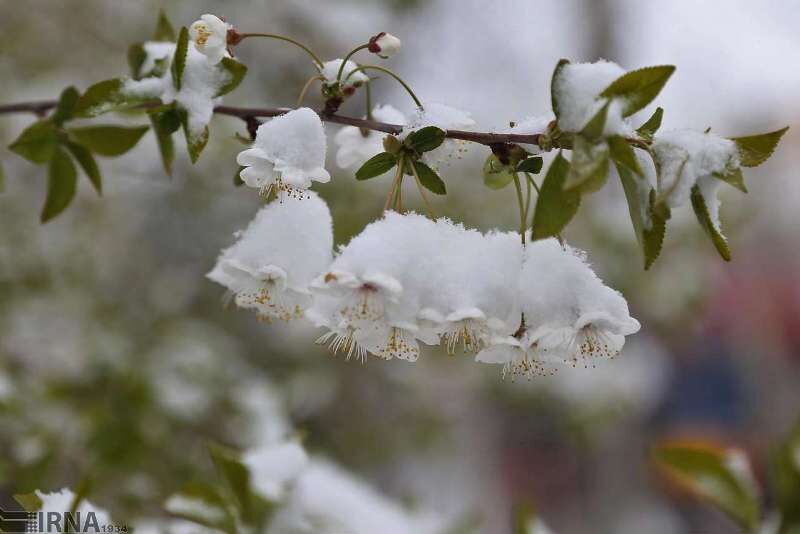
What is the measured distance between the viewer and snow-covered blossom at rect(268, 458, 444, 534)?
1.39 meters

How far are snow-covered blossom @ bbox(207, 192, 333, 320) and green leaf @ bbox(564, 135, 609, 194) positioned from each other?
1.17 ft

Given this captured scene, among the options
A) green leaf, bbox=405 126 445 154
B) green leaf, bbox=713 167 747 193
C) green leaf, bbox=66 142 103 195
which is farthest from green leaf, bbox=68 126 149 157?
green leaf, bbox=713 167 747 193

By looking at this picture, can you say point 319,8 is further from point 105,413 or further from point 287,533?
point 287,533

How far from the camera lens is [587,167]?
2.56 feet

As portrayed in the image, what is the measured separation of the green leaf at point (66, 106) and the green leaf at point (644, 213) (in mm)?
698

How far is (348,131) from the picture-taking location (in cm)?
120

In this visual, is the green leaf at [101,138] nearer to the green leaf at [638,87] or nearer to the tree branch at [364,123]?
the tree branch at [364,123]

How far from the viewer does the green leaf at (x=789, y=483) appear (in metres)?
1.33

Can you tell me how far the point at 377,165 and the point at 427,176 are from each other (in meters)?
0.06

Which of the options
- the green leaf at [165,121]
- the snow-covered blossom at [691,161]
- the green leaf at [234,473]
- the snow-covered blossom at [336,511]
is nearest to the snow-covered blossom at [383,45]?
the green leaf at [165,121]

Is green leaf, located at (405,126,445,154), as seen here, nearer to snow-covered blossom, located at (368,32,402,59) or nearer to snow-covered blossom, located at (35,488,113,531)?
snow-covered blossom, located at (368,32,402,59)

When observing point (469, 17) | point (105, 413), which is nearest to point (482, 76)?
point (469, 17)

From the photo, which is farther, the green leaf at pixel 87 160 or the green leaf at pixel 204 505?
the green leaf at pixel 204 505

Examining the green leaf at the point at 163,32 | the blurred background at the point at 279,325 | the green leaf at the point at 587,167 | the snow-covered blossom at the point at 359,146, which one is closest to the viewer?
the green leaf at the point at 587,167
